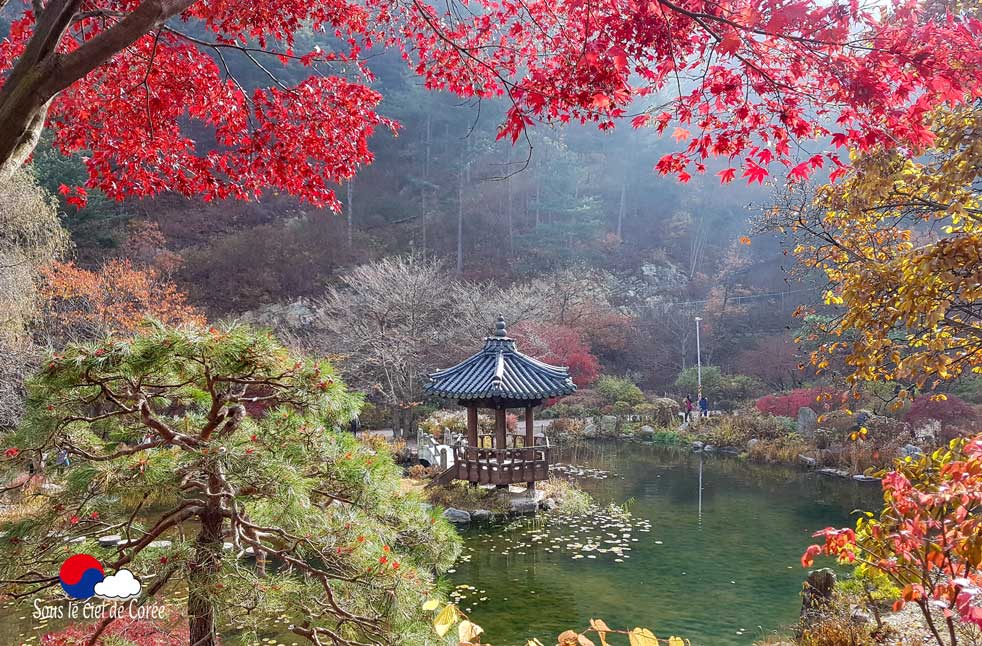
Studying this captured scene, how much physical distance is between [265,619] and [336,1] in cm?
345

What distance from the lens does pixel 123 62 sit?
340 cm

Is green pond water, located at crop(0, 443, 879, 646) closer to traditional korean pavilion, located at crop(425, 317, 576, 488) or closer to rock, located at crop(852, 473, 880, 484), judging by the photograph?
rock, located at crop(852, 473, 880, 484)

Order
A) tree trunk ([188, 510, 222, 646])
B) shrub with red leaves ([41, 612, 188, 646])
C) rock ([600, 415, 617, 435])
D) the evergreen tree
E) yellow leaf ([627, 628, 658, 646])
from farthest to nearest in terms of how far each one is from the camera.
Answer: rock ([600, 415, 617, 435]) < shrub with red leaves ([41, 612, 188, 646]) < tree trunk ([188, 510, 222, 646]) < the evergreen tree < yellow leaf ([627, 628, 658, 646])

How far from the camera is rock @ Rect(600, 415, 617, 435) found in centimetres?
1816

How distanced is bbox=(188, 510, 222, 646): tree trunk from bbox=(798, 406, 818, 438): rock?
15922mm

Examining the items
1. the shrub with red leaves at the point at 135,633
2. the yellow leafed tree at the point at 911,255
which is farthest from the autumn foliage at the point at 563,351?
the shrub with red leaves at the point at 135,633

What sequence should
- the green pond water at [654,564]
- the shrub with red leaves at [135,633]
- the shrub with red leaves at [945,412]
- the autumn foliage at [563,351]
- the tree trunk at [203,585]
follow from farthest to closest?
the autumn foliage at [563,351], the shrub with red leaves at [945,412], the green pond water at [654,564], the shrub with red leaves at [135,633], the tree trunk at [203,585]

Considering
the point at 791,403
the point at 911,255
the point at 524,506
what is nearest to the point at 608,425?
the point at 791,403

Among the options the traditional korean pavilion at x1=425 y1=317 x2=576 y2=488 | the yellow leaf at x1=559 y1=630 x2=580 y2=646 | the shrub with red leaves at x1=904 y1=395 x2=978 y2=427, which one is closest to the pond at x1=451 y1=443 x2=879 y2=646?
the traditional korean pavilion at x1=425 y1=317 x2=576 y2=488

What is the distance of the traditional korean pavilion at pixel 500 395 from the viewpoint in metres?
9.65

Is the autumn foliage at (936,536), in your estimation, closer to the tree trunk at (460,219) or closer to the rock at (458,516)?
the rock at (458,516)

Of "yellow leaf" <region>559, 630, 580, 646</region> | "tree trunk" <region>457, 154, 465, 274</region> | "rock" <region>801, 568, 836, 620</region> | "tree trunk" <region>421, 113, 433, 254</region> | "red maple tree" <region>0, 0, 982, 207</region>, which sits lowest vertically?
"rock" <region>801, 568, 836, 620</region>

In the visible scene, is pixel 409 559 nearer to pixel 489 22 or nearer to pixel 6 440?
pixel 6 440

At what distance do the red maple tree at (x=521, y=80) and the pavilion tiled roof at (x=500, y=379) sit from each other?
621 cm
